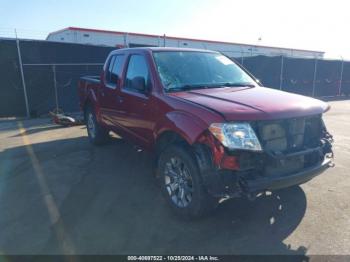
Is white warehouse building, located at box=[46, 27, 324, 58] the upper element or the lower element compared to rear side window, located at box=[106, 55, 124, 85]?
upper

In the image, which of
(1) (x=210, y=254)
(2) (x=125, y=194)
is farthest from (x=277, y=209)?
(2) (x=125, y=194)

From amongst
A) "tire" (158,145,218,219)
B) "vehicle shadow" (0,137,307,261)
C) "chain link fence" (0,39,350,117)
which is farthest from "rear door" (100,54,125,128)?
"chain link fence" (0,39,350,117)

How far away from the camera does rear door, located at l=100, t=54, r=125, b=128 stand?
5.25 metres

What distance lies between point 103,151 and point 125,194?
2.38 metres

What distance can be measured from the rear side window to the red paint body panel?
17cm

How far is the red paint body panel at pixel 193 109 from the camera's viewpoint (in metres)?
3.02

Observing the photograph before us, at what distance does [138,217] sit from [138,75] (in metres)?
2.11

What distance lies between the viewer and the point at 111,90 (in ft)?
17.8

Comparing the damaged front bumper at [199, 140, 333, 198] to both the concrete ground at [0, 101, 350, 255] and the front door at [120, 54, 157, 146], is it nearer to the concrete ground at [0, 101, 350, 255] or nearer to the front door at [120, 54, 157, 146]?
the concrete ground at [0, 101, 350, 255]

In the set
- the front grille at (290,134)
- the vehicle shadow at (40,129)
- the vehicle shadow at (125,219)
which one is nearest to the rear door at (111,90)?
the vehicle shadow at (125,219)

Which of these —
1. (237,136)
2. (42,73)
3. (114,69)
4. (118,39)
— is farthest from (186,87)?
(118,39)

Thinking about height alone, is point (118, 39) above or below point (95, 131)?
above

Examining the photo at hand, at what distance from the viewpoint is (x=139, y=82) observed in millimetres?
4062

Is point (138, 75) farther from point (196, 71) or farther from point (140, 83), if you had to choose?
point (196, 71)
